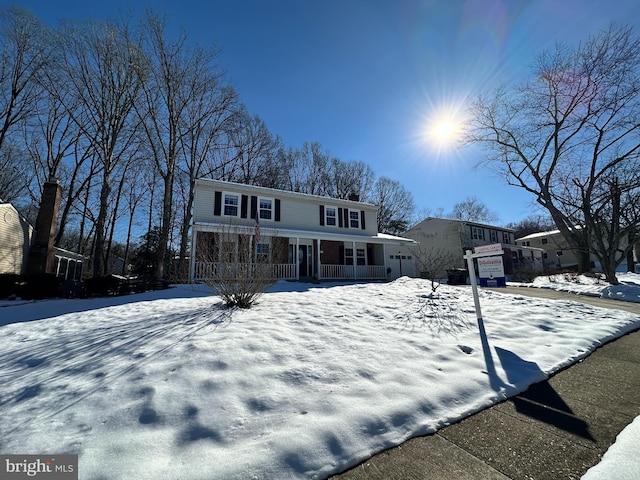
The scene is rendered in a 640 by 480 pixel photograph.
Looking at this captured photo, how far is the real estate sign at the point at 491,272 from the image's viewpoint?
4.71 m

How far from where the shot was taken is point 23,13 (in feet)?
48.7

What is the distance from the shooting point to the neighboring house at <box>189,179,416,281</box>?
44.4ft

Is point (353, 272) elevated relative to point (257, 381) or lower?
elevated

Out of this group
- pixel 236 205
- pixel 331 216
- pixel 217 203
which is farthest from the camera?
pixel 331 216

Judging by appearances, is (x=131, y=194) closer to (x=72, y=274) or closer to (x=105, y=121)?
(x=72, y=274)

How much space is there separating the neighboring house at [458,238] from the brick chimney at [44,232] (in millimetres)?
24003

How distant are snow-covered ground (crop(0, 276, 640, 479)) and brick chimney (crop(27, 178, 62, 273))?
32.0 ft

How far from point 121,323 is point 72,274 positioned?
18935mm

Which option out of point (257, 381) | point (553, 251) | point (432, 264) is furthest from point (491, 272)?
point (553, 251)

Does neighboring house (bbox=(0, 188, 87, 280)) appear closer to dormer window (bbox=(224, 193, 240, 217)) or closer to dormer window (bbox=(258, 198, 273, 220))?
dormer window (bbox=(224, 193, 240, 217))

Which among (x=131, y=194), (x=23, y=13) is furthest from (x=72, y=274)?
(x=23, y=13)

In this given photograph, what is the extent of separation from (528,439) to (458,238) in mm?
25397

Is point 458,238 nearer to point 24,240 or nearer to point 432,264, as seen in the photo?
point 432,264

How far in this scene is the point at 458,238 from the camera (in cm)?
2477
